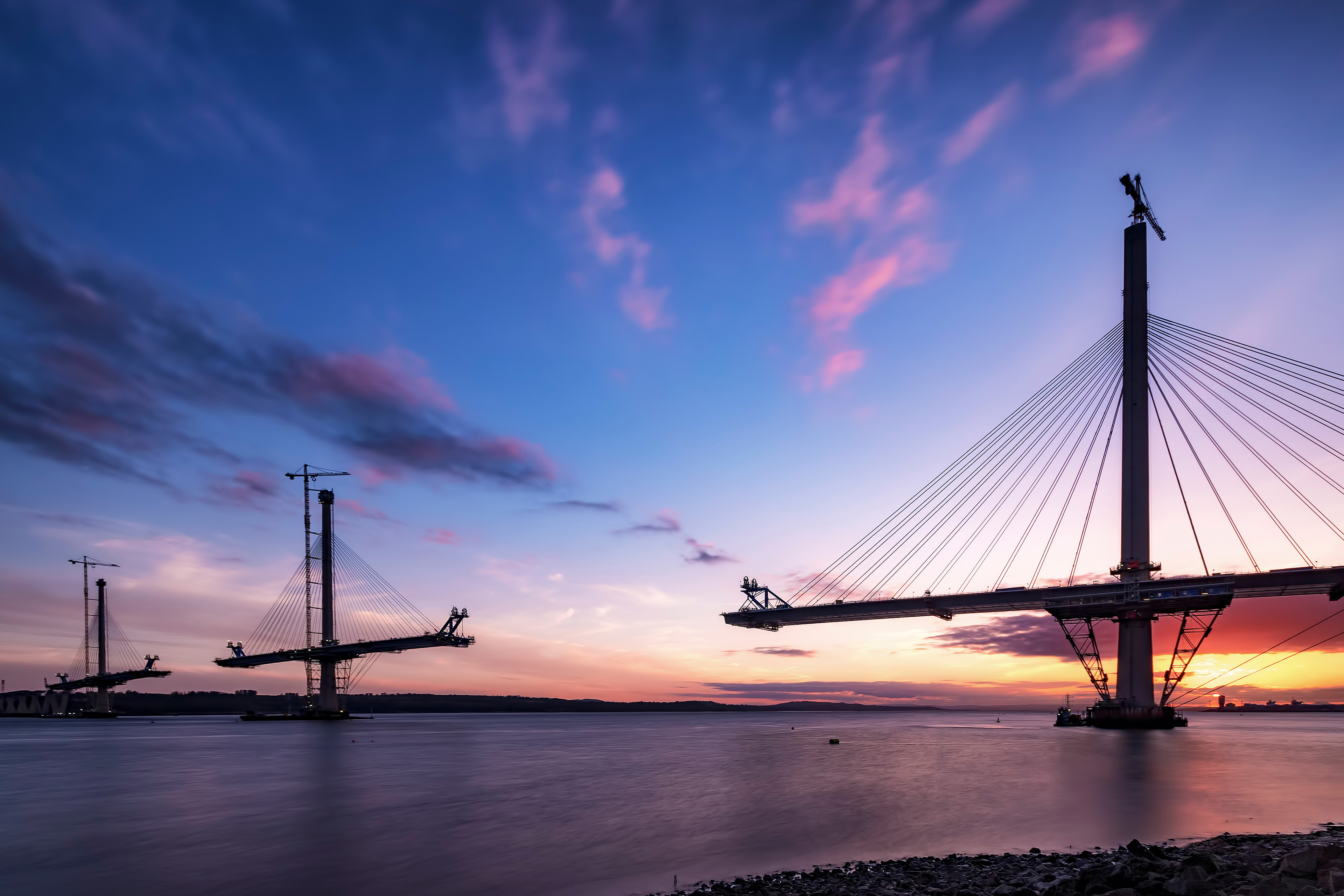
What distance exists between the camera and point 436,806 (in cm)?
3047

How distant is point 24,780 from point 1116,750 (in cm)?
6481

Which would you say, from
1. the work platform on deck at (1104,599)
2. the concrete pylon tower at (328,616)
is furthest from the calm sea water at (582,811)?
the concrete pylon tower at (328,616)

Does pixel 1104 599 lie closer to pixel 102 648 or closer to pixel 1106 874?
pixel 1106 874

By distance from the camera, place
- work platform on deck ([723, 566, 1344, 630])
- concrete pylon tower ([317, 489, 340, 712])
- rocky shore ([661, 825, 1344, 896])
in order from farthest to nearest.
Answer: concrete pylon tower ([317, 489, 340, 712]) → work platform on deck ([723, 566, 1344, 630]) → rocky shore ([661, 825, 1344, 896])

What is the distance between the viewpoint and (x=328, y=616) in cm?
11238

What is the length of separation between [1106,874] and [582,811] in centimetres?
2102

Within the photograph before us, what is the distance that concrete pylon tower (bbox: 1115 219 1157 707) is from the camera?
57625 mm

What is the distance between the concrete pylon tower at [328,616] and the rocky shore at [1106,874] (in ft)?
358

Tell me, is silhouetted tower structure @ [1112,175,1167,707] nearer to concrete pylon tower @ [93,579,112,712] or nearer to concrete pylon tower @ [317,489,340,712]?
concrete pylon tower @ [317,489,340,712]

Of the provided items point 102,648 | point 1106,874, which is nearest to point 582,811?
point 1106,874

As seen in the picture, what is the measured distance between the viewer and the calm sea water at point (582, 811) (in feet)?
63.7

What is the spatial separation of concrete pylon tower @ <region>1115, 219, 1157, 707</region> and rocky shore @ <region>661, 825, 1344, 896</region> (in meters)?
42.1

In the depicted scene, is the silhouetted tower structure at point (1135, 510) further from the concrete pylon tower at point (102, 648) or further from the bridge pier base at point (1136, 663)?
the concrete pylon tower at point (102, 648)

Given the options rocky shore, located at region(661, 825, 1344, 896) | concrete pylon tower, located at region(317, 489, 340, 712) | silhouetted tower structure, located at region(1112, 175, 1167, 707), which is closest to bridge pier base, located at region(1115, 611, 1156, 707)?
silhouetted tower structure, located at region(1112, 175, 1167, 707)
